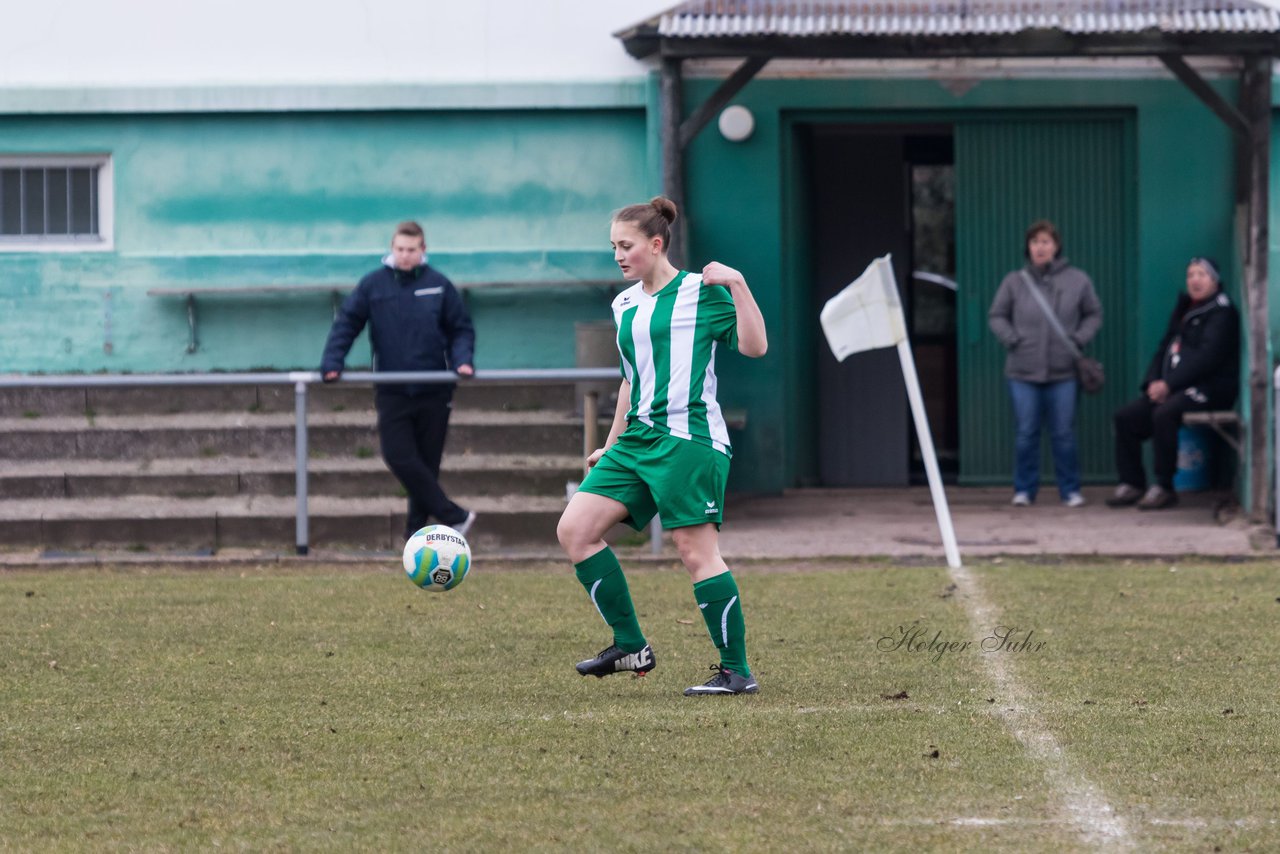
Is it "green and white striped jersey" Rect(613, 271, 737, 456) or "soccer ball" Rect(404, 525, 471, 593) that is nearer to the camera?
"green and white striped jersey" Rect(613, 271, 737, 456)

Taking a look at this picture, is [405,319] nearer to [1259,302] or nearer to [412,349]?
[412,349]

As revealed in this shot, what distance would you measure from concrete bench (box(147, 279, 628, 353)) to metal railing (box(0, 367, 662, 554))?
2588 mm

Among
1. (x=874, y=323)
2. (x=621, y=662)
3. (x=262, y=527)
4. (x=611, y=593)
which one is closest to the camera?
(x=611, y=593)

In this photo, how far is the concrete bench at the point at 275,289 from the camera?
46.4 feet

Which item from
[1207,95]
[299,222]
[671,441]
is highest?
[1207,95]

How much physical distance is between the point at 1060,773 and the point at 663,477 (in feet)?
6.09

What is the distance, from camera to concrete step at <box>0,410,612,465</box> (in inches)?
487

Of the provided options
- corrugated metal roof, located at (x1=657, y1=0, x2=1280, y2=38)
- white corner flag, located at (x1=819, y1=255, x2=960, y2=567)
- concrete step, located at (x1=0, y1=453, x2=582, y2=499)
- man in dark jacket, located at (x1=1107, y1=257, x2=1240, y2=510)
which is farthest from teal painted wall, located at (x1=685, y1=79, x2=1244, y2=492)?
white corner flag, located at (x1=819, y1=255, x2=960, y2=567)

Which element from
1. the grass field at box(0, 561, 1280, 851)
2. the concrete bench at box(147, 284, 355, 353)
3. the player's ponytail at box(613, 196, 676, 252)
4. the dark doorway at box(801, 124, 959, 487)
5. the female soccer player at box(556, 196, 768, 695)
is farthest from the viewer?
the dark doorway at box(801, 124, 959, 487)

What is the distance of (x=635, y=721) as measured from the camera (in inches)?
245

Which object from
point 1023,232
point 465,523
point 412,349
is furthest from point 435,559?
point 1023,232

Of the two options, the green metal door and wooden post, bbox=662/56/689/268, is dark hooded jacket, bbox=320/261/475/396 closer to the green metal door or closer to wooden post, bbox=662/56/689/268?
wooden post, bbox=662/56/689/268

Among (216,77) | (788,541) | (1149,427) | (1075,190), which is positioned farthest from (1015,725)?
(216,77)

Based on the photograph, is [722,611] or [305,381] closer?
[722,611]
